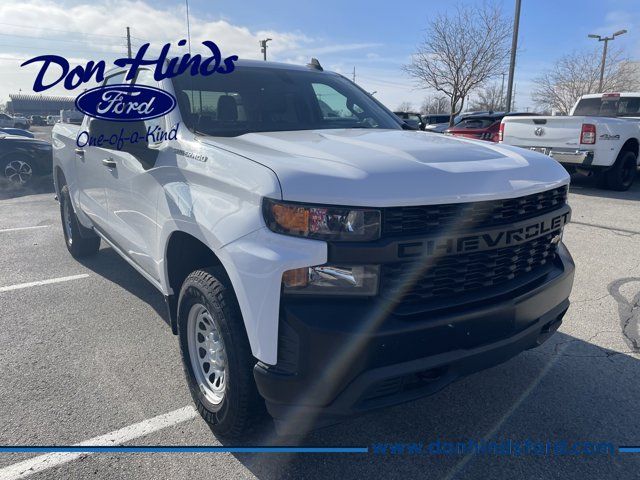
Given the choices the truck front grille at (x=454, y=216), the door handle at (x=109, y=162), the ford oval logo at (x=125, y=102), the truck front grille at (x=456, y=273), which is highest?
the ford oval logo at (x=125, y=102)

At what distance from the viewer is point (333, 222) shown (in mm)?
1914

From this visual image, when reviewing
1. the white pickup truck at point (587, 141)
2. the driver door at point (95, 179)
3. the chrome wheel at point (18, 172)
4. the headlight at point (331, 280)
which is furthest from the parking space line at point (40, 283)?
the white pickup truck at point (587, 141)

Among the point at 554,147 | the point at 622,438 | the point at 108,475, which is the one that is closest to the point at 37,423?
the point at 108,475

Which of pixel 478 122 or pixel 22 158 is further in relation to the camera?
pixel 478 122

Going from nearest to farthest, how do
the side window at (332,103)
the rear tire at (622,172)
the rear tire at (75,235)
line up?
the side window at (332,103) → the rear tire at (75,235) → the rear tire at (622,172)

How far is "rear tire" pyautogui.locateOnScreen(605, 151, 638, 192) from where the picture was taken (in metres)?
9.17

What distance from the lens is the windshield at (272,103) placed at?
2.99 metres

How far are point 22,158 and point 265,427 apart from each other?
1051cm

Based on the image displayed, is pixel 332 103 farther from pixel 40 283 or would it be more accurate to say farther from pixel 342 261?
pixel 40 283

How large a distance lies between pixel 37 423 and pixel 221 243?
59.4 inches

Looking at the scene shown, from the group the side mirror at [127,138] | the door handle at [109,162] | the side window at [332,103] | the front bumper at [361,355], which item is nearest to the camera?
the front bumper at [361,355]

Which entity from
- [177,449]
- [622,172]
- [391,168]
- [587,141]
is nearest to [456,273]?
[391,168]

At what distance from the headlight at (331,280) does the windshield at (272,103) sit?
1.24m

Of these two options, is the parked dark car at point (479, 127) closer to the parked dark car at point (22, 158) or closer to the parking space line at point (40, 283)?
the parking space line at point (40, 283)
